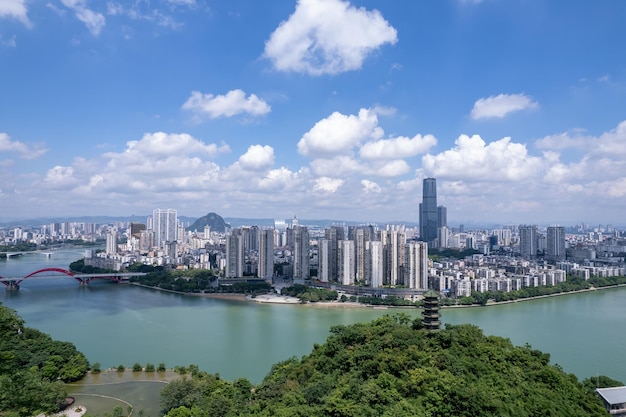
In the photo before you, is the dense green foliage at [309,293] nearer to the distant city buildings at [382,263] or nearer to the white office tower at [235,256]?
the distant city buildings at [382,263]

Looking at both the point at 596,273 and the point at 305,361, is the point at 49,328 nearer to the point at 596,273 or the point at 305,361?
the point at 305,361

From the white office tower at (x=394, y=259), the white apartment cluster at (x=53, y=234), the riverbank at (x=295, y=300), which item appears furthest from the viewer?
the white apartment cluster at (x=53, y=234)

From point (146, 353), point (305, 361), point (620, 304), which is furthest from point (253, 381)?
point (620, 304)

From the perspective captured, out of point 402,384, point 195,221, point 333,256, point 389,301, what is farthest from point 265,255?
point 195,221

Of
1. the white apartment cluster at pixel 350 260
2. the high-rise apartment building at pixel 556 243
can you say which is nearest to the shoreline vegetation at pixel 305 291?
the white apartment cluster at pixel 350 260

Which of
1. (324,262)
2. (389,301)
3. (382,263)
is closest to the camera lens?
(389,301)

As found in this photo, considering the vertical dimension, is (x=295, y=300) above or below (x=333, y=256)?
below

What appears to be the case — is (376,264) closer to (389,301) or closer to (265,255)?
(389,301)
